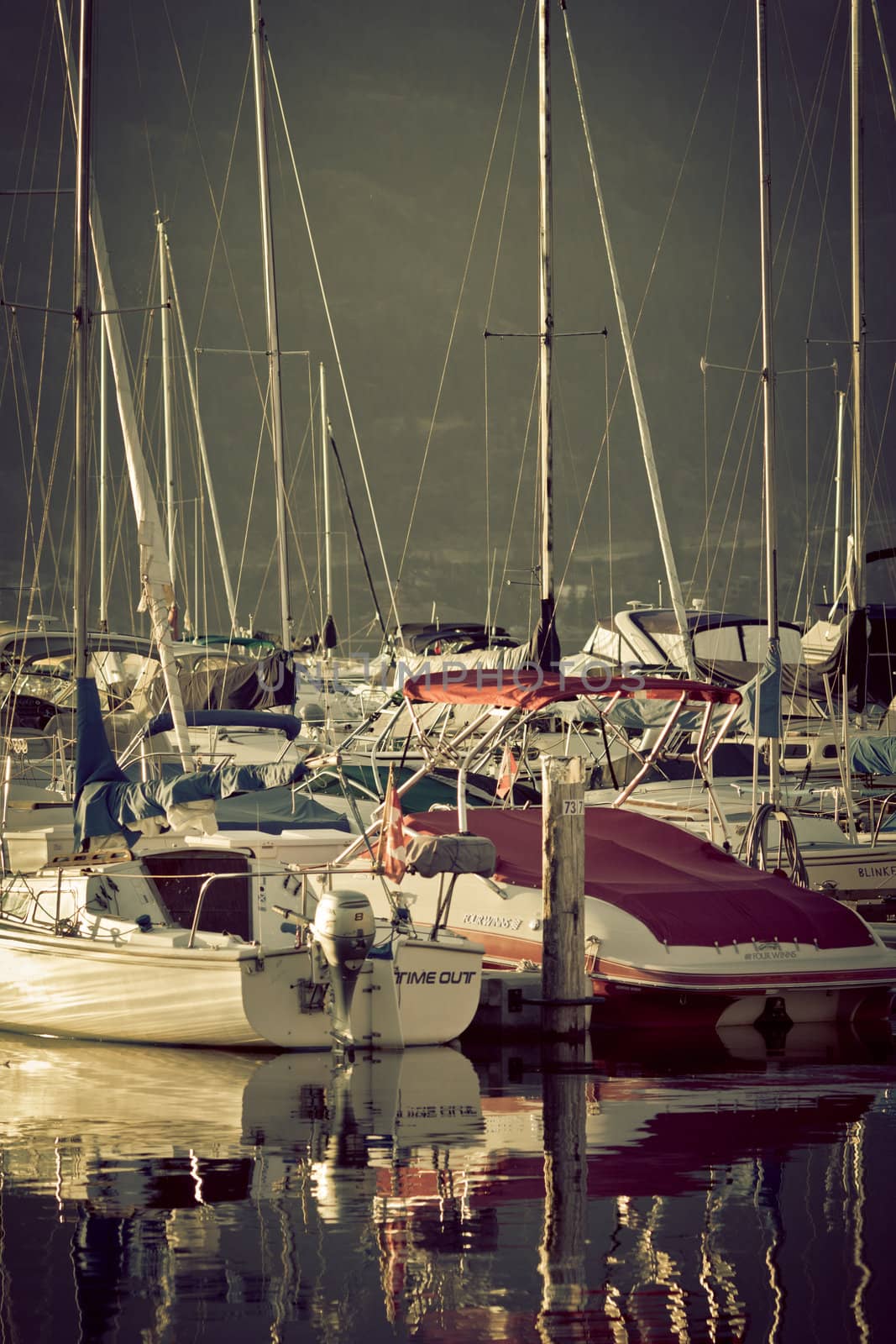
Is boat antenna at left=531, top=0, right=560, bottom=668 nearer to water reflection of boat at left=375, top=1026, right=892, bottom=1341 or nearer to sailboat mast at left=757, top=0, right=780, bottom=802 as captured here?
sailboat mast at left=757, top=0, right=780, bottom=802

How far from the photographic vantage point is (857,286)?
32031 mm

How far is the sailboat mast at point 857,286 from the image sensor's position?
30.4 m

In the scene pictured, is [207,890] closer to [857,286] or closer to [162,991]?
[162,991]

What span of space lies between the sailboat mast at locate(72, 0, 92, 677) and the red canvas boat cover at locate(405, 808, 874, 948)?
3.84m

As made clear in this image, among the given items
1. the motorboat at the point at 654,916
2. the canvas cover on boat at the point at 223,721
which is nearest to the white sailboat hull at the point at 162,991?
the motorboat at the point at 654,916

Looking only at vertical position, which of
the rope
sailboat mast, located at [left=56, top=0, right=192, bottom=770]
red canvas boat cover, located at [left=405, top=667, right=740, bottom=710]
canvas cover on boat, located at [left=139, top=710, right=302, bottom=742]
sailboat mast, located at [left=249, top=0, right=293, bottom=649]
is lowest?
the rope

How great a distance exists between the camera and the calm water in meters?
7.51

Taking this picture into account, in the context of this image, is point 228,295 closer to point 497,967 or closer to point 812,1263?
point 497,967

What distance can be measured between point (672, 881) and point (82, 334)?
26.5 ft

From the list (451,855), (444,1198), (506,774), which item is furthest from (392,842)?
(444,1198)

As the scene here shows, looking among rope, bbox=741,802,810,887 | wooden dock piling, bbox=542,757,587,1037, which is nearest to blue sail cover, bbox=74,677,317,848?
wooden dock piling, bbox=542,757,587,1037

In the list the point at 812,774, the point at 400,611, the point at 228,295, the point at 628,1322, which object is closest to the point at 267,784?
the point at 812,774

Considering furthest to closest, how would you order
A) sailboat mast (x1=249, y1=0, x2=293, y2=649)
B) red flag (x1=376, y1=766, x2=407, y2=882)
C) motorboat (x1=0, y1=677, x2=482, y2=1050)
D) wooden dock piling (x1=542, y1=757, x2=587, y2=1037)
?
sailboat mast (x1=249, y1=0, x2=293, y2=649), red flag (x1=376, y1=766, x2=407, y2=882), wooden dock piling (x1=542, y1=757, x2=587, y2=1037), motorboat (x1=0, y1=677, x2=482, y2=1050)

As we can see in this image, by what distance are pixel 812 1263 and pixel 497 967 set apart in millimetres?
7473
